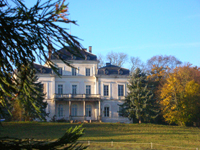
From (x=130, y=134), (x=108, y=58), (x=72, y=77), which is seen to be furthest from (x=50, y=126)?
(x=108, y=58)

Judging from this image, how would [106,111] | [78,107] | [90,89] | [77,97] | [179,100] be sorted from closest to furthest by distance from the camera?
[179,100] → [77,97] → [78,107] → [106,111] → [90,89]

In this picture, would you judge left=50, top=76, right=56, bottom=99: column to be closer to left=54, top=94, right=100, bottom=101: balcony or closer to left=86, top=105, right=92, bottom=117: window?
left=54, top=94, right=100, bottom=101: balcony

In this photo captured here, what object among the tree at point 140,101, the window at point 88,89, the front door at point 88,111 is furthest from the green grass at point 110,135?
the window at point 88,89

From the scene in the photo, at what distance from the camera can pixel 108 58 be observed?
177 ft

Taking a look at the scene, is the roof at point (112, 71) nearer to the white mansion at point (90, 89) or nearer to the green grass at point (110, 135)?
the white mansion at point (90, 89)

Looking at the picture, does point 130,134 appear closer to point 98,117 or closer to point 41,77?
point 98,117

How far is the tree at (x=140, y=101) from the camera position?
1372 inches

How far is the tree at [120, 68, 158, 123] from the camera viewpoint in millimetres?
34844

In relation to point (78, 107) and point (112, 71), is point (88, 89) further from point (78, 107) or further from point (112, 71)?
point (112, 71)

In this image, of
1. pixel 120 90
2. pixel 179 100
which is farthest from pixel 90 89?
pixel 179 100

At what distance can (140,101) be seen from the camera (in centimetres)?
3534

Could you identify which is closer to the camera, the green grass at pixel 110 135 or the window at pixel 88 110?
the green grass at pixel 110 135

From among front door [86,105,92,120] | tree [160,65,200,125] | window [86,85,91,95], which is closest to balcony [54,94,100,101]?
window [86,85,91,95]

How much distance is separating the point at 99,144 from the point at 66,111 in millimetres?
19311
